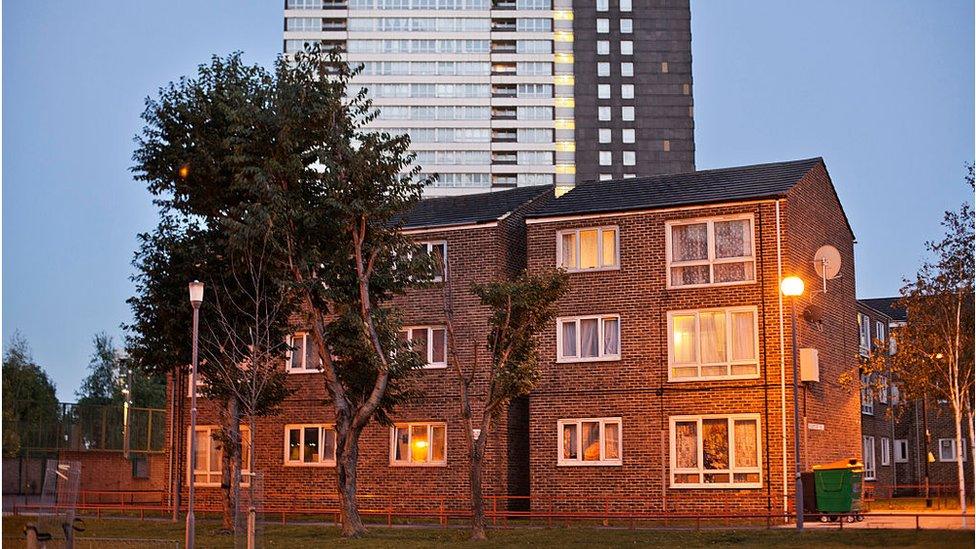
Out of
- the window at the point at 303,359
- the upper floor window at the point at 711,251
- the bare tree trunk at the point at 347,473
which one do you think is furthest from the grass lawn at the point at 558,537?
the window at the point at 303,359

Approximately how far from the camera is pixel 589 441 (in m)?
35.5

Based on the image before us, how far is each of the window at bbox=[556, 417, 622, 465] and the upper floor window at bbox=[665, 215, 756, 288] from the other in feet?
14.2

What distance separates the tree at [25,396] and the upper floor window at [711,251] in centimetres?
3611

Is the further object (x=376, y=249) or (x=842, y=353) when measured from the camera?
(x=842, y=353)

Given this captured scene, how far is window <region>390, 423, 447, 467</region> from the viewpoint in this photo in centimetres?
3775

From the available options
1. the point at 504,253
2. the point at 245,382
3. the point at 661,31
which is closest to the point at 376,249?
the point at 245,382

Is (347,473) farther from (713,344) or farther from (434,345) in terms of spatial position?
(713,344)

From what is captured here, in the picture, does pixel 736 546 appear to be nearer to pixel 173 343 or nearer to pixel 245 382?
pixel 245 382

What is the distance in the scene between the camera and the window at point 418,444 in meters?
37.8

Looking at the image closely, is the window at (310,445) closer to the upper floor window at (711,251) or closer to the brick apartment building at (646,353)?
the brick apartment building at (646,353)

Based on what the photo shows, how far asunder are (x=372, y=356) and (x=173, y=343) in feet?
22.7

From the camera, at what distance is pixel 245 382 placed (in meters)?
31.2

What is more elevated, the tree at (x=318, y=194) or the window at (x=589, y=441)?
the tree at (x=318, y=194)

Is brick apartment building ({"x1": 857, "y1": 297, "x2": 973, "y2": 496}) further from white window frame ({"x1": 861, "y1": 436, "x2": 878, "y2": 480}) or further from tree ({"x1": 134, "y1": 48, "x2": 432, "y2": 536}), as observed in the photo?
tree ({"x1": 134, "y1": 48, "x2": 432, "y2": 536})
